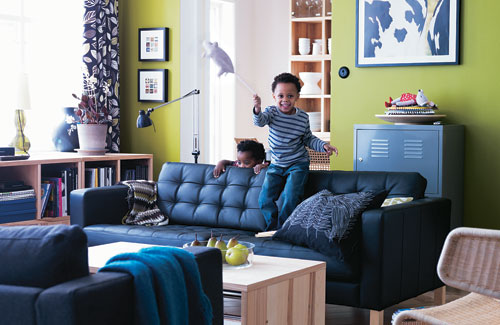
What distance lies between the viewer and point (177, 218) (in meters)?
4.55

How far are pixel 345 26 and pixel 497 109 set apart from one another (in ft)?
4.40

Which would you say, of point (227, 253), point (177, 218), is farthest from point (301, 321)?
point (177, 218)

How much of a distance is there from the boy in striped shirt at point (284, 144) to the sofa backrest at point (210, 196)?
Answer: 10 centimetres

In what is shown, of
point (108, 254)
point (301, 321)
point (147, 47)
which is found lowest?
point (301, 321)

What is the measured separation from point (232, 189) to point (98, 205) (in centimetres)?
84

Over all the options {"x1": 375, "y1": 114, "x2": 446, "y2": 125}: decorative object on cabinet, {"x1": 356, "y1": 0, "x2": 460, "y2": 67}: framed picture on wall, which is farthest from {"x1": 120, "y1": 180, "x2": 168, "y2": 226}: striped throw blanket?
{"x1": 356, "y1": 0, "x2": 460, "y2": 67}: framed picture on wall

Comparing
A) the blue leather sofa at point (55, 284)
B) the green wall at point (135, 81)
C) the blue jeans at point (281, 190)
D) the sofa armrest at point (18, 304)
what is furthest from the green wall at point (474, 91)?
the sofa armrest at point (18, 304)

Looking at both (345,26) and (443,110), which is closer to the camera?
(443,110)

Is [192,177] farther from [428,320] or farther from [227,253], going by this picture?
[428,320]

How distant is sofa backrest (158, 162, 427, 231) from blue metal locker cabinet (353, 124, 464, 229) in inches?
32.0

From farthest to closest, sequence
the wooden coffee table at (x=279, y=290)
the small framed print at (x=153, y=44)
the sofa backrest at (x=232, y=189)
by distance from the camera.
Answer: the small framed print at (x=153, y=44)
the sofa backrest at (x=232, y=189)
the wooden coffee table at (x=279, y=290)

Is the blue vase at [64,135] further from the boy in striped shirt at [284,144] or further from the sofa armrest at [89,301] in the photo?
the sofa armrest at [89,301]

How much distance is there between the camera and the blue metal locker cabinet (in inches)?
186

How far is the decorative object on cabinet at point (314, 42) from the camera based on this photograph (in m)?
7.32
